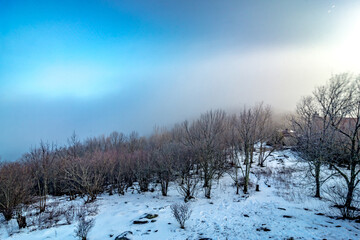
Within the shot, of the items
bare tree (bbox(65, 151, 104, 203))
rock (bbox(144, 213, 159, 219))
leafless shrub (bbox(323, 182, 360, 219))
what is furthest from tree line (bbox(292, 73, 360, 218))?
bare tree (bbox(65, 151, 104, 203))

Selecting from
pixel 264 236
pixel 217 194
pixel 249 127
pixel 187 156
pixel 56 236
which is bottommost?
pixel 217 194

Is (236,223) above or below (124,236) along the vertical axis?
below

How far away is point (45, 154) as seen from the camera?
23.1m

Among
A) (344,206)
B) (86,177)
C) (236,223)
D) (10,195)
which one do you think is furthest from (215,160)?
(10,195)

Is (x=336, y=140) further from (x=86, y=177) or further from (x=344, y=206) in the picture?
(x=86, y=177)

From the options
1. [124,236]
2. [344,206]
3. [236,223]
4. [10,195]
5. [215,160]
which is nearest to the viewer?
[124,236]

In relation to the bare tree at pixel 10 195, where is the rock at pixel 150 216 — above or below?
below

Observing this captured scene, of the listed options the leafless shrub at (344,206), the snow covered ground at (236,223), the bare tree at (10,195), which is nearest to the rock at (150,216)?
the snow covered ground at (236,223)

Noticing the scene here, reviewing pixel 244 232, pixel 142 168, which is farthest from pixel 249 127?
pixel 142 168

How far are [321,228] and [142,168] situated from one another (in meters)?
19.9

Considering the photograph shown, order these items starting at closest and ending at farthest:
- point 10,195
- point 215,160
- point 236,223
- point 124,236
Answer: point 124,236, point 236,223, point 10,195, point 215,160

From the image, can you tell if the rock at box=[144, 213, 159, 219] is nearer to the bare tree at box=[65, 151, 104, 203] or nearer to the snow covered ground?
Answer: the snow covered ground

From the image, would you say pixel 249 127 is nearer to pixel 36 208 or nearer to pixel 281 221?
pixel 281 221

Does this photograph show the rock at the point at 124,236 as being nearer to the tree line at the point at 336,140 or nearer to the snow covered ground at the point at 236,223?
the snow covered ground at the point at 236,223
